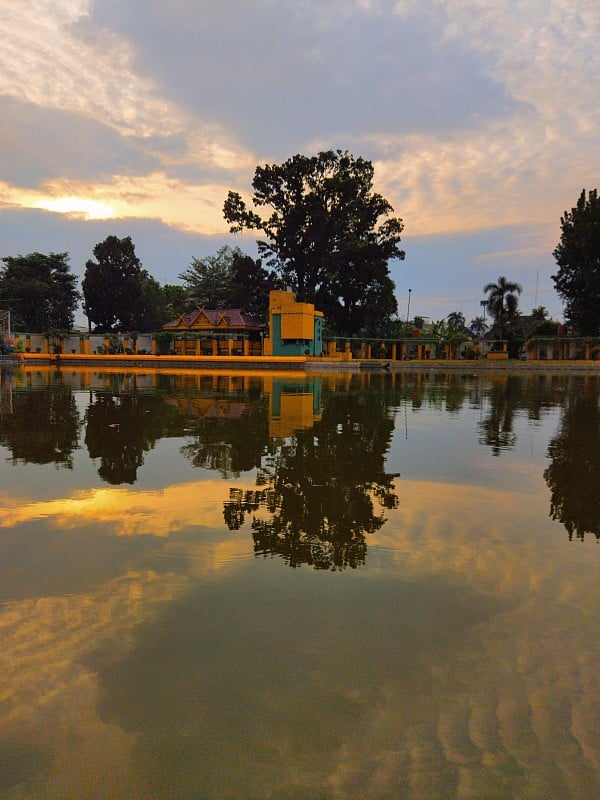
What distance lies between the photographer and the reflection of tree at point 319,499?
381cm

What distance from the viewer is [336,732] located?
199 centimetres

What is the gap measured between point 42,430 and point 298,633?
7.84 meters

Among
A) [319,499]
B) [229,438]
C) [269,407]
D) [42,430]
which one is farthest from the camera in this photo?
[269,407]

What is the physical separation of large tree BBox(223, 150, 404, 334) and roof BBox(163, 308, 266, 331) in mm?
7091

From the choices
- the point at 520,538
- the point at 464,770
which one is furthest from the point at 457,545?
the point at 464,770

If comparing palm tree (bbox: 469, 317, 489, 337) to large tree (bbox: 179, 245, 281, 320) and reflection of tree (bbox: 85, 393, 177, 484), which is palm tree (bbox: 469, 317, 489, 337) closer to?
large tree (bbox: 179, 245, 281, 320)

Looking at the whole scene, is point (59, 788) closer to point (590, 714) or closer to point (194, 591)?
point (194, 591)

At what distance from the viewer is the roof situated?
41.4 m

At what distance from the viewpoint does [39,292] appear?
53219mm

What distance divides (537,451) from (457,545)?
443cm

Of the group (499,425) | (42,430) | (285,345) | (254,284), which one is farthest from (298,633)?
(254,284)

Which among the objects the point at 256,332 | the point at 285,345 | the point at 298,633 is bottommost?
the point at 298,633

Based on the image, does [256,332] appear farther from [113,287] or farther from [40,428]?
[40,428]

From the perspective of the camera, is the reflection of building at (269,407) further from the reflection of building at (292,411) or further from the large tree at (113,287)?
the large tree at (113,287)
